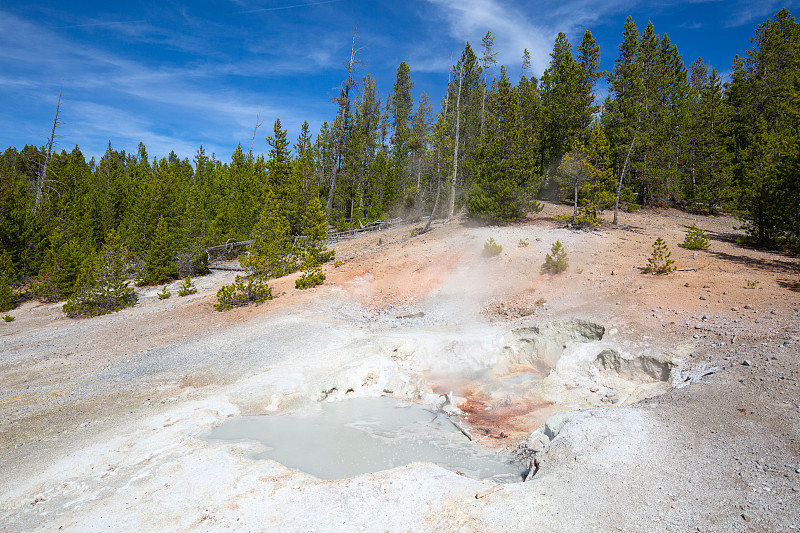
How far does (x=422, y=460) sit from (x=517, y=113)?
2329cm

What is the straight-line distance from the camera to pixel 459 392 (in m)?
11.1

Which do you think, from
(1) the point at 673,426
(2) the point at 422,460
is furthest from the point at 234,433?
(1) the point at 673,426

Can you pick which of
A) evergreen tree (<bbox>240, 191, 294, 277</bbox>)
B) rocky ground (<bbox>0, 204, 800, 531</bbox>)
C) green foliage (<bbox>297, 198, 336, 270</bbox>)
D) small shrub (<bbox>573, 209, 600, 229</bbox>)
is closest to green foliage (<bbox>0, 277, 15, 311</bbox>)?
rocky ground (<bbox>0, 204, 800, 531</bbox>)

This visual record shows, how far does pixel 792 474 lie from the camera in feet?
17.8

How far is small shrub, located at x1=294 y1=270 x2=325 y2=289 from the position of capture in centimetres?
1980

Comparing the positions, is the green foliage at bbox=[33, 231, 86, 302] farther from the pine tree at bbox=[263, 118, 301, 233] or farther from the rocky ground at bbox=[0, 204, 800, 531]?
the pine tree at bbox=[263, 118, 301, 233]

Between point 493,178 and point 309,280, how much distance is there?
1362 centimetres

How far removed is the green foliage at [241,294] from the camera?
18.2 m

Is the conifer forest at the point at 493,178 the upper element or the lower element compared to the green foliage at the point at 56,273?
upper

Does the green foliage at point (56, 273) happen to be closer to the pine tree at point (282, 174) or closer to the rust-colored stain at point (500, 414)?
the pine tree at point (282, 174)

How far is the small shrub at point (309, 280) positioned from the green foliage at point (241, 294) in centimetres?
140

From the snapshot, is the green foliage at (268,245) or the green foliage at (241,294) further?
the green foliage at (268,245)

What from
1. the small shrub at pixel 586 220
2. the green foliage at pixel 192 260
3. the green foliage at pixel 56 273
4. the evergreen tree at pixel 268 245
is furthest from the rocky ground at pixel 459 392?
the green foliage at pixel 192 260

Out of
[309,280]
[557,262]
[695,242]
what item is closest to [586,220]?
[695,242]
